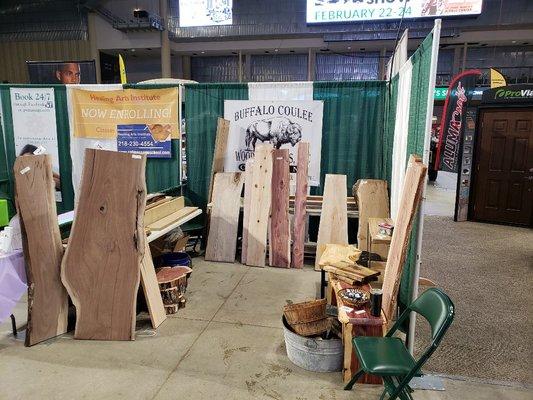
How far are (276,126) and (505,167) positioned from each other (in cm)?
462

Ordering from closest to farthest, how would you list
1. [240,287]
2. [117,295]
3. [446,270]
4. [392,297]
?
[392,297], [117,295], [240,287], [446,270]

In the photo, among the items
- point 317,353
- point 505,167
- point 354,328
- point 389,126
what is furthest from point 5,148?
point 505,167

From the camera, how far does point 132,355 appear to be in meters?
2.91

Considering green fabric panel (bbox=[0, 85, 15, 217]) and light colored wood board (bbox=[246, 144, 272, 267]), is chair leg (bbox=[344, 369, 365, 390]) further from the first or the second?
green fabric panel (bbox=[0, 85, 15, 217])

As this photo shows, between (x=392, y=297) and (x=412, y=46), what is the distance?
13472 mm

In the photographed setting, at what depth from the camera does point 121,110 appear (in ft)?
18.4

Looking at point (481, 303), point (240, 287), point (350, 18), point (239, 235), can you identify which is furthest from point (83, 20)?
point (481, 303)

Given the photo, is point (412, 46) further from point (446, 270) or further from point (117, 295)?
point (117, 295)

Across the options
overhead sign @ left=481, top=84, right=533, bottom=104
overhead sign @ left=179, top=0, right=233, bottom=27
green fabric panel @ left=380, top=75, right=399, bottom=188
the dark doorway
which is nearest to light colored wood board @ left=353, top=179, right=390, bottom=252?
green fabric panel @ left=380, top=75, right=399, bottom=188

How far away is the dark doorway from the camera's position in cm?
694

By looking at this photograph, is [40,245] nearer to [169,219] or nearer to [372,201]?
[169,219]

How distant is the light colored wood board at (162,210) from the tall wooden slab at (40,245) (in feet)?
3.15

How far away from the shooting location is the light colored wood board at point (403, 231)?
2475 mm

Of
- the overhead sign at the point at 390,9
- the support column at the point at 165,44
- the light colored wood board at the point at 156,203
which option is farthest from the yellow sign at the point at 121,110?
the support column at the point at 165,44
